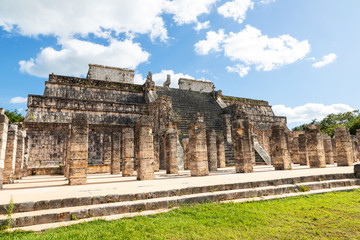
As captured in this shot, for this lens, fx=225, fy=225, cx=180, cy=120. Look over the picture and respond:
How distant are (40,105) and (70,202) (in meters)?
17.7

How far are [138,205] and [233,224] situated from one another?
200cm

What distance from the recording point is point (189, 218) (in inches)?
168

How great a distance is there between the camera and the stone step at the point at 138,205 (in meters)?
4.13

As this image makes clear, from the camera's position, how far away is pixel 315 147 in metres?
14.3

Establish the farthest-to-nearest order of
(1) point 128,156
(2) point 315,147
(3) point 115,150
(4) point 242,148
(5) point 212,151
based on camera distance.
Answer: (5) point 212,151 → (3) point 115,150 → (2) point 315,147 → (1) point 128,156 → (4) point 242,148

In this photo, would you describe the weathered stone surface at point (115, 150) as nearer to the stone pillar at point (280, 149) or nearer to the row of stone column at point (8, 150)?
the row of stone column at point (8, 150)

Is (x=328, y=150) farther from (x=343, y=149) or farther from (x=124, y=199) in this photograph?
(x=124, y=199)

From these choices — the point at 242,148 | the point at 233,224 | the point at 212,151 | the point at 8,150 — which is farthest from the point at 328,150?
the point at 8,150

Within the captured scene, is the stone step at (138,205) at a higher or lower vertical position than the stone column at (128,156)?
lower

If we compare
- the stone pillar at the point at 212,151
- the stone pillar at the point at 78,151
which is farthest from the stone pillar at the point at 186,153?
the stone pillar at the point at 78,151

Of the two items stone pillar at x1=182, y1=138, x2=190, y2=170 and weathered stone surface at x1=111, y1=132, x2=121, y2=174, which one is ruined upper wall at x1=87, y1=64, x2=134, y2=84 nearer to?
weathered stone surface at x1=111, y1=132, x2=121, y2=174

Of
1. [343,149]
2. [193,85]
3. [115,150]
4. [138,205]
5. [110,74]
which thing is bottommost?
[138,205]

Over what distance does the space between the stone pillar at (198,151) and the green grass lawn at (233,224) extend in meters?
5.72

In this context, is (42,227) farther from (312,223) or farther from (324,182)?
(324,182)
